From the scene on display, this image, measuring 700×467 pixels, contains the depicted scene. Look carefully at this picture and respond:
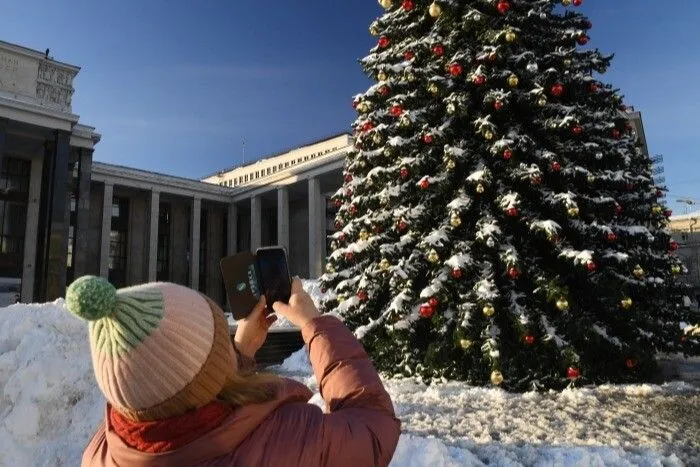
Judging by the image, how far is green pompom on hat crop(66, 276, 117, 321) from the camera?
1125mm

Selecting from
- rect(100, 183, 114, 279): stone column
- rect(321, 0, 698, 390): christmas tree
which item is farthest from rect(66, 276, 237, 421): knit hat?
rect(100, 183, 114, 279): stone column

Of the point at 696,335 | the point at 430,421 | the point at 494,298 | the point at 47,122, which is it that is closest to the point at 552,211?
the point at 494,298

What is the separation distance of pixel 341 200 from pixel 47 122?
2490 cm

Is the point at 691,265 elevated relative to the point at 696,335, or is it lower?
elevated

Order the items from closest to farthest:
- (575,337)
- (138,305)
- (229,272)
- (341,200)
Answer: (138,305)
(229,272)
(575,337)
(341,200)

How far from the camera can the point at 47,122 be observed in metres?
28.6

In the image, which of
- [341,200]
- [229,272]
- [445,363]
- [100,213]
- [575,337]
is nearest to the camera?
[229,272]

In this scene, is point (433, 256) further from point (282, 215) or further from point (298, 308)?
point (282, 215)

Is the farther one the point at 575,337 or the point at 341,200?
the point at 341,200

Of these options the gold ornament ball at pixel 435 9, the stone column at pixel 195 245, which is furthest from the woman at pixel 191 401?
the stone column at pixel 195 245

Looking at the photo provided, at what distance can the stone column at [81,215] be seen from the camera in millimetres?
30156

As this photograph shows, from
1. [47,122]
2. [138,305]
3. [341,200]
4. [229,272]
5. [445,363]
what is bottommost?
[445,363]

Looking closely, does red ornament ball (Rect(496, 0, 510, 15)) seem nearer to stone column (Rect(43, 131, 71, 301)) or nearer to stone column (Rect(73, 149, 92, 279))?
stone column (Rect(43, 131, 71, 301))

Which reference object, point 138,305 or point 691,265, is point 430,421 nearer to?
point 138,305
